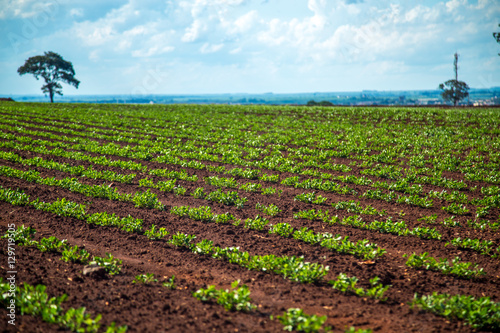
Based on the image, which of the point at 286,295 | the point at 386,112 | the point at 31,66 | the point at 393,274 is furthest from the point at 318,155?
the point at 31,66

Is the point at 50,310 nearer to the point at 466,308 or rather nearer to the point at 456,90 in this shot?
the point at 466,308

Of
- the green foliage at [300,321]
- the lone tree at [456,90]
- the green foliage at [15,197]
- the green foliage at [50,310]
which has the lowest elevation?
the green foliage at [300,321]

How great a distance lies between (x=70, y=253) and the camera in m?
6.97

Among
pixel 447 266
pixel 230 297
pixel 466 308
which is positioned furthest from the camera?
pixel 447 266

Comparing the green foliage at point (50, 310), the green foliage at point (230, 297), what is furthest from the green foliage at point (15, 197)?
the green foliage at point (230, 297)

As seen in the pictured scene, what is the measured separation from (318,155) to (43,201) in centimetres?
1300

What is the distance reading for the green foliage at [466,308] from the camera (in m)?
5.09

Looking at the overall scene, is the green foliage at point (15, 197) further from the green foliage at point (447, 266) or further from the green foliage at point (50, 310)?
the green foliage at point (447, 266)

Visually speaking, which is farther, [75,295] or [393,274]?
[393,274]

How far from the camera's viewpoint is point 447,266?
264 inches

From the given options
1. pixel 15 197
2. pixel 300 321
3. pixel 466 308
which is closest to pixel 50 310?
pixel 300 321

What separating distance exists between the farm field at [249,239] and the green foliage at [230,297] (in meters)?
0.02

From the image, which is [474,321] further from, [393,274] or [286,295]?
[286,295]

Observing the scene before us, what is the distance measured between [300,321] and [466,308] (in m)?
2.88
